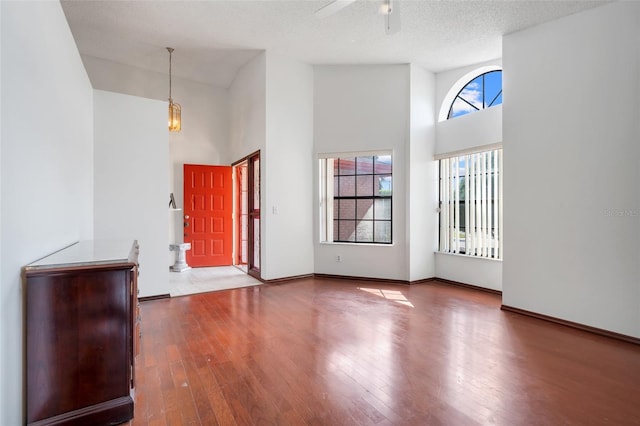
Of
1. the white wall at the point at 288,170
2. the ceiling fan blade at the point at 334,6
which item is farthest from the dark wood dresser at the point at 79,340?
the white wall at the point at 288,170

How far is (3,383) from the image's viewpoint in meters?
1.39

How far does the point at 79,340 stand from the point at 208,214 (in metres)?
4.92

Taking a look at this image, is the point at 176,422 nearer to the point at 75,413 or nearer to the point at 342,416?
the point at 75,413

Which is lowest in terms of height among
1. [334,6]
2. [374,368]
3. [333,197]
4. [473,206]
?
[374,368]

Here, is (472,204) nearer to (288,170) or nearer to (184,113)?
(288,170)

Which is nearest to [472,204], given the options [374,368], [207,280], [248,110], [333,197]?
[333,197]

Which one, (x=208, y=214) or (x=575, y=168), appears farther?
(x=208, y=214)

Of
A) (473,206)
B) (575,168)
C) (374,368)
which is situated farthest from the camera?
(473,206)

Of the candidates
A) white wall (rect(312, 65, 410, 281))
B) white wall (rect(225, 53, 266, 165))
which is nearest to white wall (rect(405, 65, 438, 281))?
white wall (rect(312, 65, 410, 281))

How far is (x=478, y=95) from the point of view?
4867 millimetres

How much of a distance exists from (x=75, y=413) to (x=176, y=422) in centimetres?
49

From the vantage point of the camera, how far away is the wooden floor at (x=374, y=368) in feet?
6.08

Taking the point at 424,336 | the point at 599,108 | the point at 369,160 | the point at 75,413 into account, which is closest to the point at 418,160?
the point at 369,160

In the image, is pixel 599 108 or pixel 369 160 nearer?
pixel 599 108
